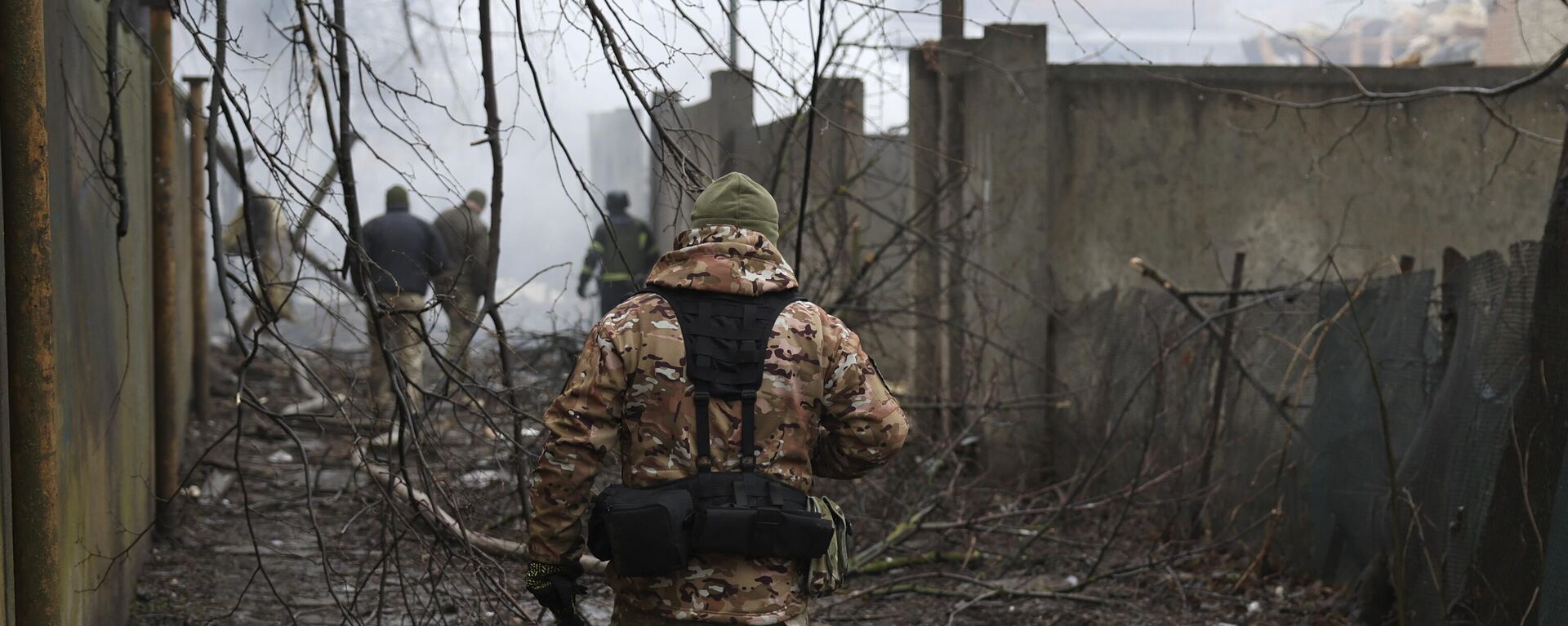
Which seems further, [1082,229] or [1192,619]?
[1082,229]

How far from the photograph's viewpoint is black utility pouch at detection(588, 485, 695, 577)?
298 cm

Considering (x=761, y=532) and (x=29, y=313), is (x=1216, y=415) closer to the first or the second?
(x=761, y=532)

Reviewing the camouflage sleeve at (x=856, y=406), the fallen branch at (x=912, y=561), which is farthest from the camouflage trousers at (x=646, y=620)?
the fallen branch at (x=912, y=561)

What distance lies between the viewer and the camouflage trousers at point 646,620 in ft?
10.3

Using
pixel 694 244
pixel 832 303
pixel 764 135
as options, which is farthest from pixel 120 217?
pixel 764 135

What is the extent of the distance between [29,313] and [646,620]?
1.64 m

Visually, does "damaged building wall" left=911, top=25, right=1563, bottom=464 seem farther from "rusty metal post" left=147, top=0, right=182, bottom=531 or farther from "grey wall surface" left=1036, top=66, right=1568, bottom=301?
"rusty metal post" left=147, top=0, right=182, bottom=531

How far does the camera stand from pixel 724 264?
3.12m

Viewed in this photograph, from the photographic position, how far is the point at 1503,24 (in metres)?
24.3

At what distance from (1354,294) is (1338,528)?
1018mm

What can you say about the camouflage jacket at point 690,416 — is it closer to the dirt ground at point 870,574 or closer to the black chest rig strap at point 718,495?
the black chest rig strap at point 718,495

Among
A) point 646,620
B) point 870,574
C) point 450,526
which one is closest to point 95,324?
point 450,526

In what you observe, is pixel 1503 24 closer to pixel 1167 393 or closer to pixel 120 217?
pixel 1167 393

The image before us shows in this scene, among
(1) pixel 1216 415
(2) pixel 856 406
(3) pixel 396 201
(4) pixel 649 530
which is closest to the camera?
(4) pixel 649 530
